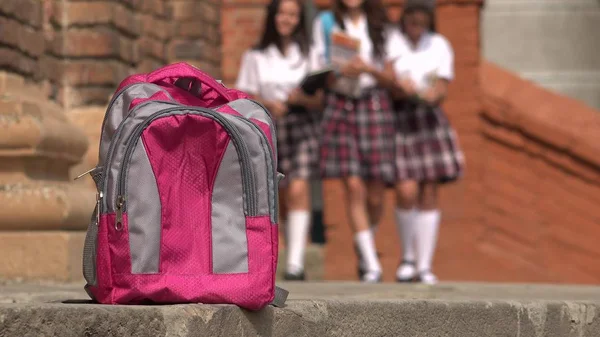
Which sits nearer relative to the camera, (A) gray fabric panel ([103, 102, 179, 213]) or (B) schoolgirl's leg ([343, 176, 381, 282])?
(A) gray fabric panel ([103, 102, 179, 213])

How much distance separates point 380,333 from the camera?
13.7ft

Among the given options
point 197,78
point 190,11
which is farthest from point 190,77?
point 190,11

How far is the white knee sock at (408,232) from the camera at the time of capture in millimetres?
8242

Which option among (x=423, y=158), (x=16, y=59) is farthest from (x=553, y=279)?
(x=16, y=59)

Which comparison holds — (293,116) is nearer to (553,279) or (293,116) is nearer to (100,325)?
(553,279)

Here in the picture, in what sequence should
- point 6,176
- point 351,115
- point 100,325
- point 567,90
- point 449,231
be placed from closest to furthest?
point 100,325
point 6,176
point 351,115
point 449,231
point 567,90

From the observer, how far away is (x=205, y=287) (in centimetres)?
368

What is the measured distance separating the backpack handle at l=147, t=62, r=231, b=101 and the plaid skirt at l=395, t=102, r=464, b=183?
416 centimetres

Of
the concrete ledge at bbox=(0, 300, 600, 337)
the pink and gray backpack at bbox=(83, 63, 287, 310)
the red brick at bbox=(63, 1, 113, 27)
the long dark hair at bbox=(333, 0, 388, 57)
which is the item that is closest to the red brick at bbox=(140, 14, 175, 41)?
the red brick at bbox=(63, 1, 113, 27)

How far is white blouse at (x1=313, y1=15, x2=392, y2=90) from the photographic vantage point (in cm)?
802

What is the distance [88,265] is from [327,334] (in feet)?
2.12

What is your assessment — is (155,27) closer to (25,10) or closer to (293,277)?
(293,277)

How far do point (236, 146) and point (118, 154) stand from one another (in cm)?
28

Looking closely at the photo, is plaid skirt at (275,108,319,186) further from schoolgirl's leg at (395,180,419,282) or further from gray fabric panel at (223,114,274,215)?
gray fabric panel at (223,114,274,215)
